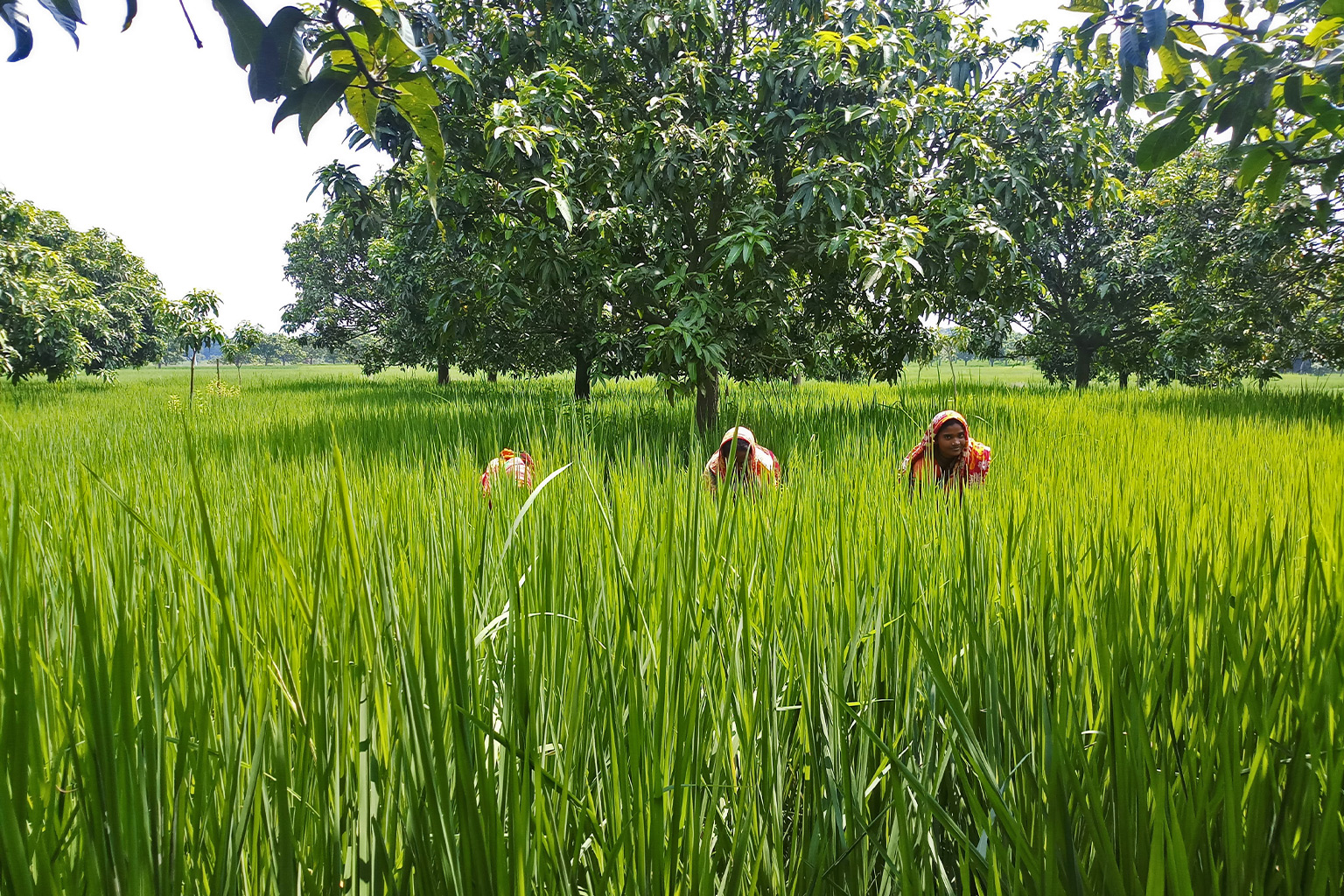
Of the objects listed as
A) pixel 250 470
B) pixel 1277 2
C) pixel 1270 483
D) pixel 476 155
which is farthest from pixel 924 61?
pixel 250 470

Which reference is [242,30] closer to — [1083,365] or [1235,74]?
[1235,74]

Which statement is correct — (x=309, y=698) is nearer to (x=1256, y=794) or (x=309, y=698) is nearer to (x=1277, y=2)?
(x=1256, y=794)

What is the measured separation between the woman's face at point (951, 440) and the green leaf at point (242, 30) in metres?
2.48

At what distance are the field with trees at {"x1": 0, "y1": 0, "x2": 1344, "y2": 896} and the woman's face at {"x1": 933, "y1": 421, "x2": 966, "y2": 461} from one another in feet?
0.93

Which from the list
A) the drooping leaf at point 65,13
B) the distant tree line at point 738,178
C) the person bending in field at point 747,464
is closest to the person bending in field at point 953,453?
the person bending in field at point 747,464

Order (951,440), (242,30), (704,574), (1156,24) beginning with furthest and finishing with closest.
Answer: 1. (951,440)
2. (1156,24)
3. (704,574)
4. (242,30)

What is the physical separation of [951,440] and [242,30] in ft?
8.70

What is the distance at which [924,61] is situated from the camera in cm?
471

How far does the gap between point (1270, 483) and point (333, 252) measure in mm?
20753

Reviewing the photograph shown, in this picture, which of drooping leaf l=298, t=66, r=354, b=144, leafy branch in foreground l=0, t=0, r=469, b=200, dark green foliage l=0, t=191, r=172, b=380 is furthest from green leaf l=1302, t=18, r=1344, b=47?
dark green foliage l=0, t=191, r=172, b=380

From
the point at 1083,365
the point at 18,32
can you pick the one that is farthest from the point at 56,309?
the point at 1083,365

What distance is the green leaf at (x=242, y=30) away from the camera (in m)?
0.65

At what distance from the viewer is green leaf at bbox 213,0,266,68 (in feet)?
2.15

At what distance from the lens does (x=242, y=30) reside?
0.66 m
